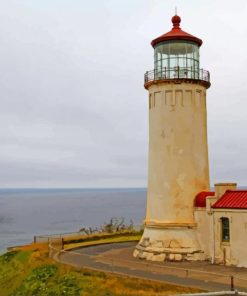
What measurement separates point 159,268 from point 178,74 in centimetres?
1085

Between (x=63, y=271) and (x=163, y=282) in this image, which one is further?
(x=63, y=271)

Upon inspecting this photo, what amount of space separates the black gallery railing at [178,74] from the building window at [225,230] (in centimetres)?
831

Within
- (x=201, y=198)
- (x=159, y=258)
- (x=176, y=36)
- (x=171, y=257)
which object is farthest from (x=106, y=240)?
(x=176, y=36)

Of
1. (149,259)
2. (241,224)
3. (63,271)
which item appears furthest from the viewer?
(149,259)

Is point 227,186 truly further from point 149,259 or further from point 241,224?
point 149,259

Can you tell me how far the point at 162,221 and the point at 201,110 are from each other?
681 cm

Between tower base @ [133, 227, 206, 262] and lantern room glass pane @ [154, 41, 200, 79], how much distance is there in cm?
881

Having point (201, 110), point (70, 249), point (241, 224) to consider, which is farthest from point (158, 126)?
point (70, 249)

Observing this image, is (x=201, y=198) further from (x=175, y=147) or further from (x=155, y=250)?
(x=155, y=250)

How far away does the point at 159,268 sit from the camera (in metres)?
22.3

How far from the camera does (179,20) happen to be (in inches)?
1073

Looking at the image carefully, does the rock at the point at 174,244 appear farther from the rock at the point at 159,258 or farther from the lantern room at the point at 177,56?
the lantern room at the point at 177,56

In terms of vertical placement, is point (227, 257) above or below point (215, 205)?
below

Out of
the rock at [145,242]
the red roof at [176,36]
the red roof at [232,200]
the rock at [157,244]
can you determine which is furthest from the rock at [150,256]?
the red roof at [176,36]
